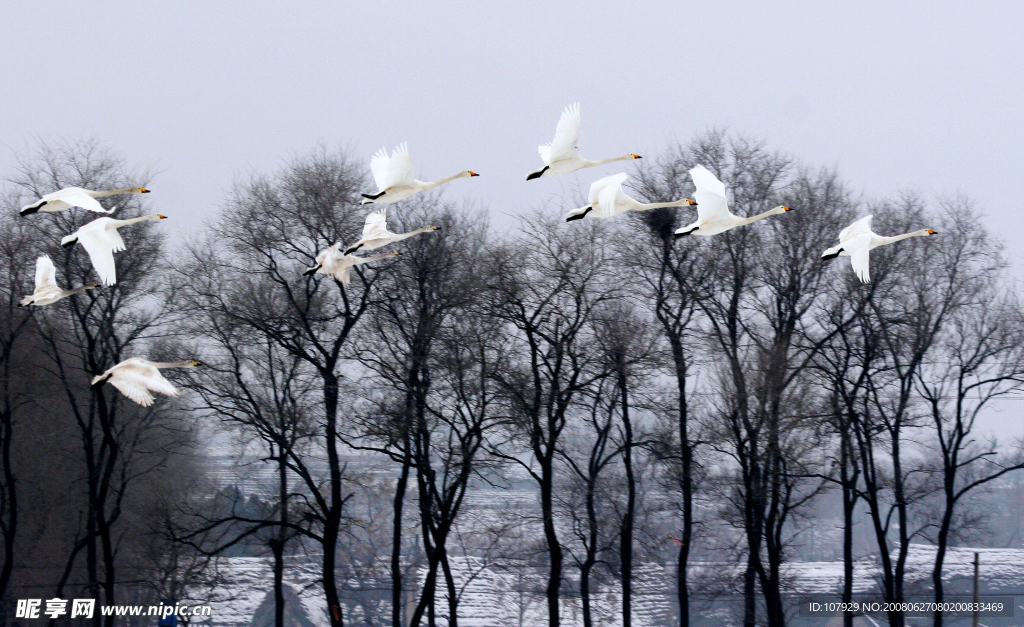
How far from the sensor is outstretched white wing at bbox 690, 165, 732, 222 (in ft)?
43.8

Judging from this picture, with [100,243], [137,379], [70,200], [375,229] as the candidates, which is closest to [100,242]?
[100,243]

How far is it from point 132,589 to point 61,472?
4.78 m

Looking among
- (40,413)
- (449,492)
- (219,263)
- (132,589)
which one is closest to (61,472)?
(40,413)

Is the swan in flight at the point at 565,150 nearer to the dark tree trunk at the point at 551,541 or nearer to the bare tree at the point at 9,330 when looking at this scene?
the dark tree trunk at the point at 551,541

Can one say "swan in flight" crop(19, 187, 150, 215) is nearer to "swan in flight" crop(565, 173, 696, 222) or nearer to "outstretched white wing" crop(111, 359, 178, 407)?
"outstretched white wing" crop(111, 359, 178, 407)

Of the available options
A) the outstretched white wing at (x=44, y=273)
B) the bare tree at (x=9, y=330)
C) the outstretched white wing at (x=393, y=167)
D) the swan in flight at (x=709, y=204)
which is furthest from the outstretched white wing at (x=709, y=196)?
the bare tree at (x=9, y=330)

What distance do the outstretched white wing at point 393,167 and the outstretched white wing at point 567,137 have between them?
2.42 meters

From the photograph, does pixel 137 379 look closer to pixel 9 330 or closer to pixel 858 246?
pixel 858 246

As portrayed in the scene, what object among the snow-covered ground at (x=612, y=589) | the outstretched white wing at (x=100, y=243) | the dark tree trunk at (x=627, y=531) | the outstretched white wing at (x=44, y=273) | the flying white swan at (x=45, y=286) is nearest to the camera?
the outstretched white wing at (x=100, y=243)

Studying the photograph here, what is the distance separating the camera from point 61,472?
27531 mm

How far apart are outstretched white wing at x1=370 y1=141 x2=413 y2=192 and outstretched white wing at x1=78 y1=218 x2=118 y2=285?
4.03 metres

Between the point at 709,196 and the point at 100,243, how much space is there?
354 inches

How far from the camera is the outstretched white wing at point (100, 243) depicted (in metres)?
13.5

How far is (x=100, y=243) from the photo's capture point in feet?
45.1
